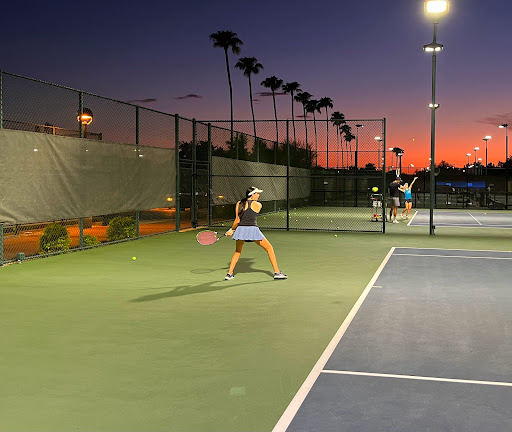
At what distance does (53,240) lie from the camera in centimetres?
1488

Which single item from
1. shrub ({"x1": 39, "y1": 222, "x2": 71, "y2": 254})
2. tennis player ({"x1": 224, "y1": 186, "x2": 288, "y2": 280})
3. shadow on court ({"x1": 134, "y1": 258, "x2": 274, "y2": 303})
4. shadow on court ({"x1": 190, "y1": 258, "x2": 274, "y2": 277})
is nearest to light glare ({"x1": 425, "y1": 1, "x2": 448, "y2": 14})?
shadow on court ({"x1": 190, "y1": 258, "x2": 274, "y2": 277})

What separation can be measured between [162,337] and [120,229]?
37.2 feet

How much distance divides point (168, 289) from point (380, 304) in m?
3.41

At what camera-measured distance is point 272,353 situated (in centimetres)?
634

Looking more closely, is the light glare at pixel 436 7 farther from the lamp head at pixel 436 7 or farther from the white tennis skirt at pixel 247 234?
the white tennis skirt at pixel 247 234

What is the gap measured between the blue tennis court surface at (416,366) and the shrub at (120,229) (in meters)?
9.54

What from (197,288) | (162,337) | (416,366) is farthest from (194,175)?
(416,366)


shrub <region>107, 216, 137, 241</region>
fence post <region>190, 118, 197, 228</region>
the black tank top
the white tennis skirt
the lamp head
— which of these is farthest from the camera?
fence post <region>190, 118, 197, 228</region>

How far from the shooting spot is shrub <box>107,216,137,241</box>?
58.2 feet

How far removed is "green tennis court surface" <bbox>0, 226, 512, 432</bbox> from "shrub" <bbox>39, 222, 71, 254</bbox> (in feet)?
2.57

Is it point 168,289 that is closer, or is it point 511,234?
point 168,289

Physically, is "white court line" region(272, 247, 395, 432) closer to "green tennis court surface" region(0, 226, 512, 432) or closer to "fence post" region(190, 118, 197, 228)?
"green tennis court surface" region(0, 226, 512, 432)

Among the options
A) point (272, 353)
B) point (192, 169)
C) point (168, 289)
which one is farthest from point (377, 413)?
point (192, 169)

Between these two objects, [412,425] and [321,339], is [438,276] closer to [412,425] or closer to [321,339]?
[321,339]
